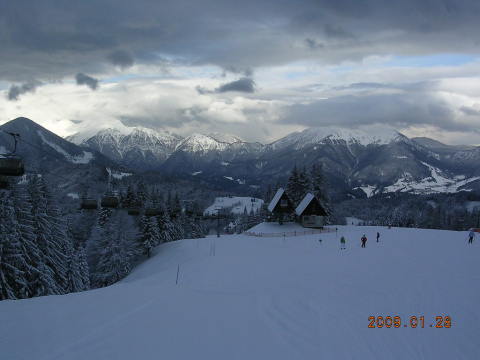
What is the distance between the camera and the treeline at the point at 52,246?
1121 inches

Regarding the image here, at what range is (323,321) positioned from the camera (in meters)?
15.4

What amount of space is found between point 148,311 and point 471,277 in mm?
18375

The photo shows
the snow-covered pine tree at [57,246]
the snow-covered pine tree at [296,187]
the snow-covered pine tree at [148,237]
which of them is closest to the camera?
the snow-covered pine tree at [57,246]

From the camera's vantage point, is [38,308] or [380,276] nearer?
[38,308]

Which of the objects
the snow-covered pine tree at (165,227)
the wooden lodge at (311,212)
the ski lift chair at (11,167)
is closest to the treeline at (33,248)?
the ski lift chair at (11,167)

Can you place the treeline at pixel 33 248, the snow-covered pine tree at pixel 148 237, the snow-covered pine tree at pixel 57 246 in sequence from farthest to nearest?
the snow-covered pine tree at pixel 148 237, the snow-covered pine tree at pixel 57 246, the treeline at pixel 33 248

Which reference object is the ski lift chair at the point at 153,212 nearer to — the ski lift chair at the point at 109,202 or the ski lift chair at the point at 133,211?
the ski lift chair at the point at 133,211

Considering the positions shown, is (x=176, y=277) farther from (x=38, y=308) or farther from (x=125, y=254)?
(x=125, y=254)

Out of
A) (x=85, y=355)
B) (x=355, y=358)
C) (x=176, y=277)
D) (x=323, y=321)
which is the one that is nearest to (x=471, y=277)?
(x=323, y=321)
